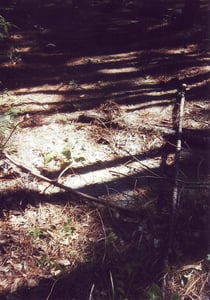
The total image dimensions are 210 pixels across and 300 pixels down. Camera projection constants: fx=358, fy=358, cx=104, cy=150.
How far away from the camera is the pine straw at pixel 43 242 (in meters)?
2.81

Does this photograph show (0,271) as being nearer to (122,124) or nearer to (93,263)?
(93,263)

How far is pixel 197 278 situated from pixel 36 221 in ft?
4.68

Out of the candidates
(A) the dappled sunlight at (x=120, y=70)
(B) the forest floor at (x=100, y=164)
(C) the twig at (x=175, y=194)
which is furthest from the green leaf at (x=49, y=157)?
(A) the dappled sunlight at (x=120, y=70)

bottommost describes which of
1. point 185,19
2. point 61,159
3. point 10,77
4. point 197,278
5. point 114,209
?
point 197,278

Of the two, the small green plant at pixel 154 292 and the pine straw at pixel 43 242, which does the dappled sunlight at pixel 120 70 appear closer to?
the pine straw at pixel 43 242

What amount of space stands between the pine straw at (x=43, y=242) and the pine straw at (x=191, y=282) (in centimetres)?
70

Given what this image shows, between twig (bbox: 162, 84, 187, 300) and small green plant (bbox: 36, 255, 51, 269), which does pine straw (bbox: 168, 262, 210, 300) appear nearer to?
twig (bbox: 162, 84, 187, 300)

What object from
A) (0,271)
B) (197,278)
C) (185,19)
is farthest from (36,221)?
(185,19)

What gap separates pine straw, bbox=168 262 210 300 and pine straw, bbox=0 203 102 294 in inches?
27.5

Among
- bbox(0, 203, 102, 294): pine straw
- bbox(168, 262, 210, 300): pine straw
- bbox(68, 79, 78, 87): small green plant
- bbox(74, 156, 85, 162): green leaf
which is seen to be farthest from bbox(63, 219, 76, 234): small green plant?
bbox(68, 79, 78, 87): small green plant

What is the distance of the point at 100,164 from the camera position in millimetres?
3770

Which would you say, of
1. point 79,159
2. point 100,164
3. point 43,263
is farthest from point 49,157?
point 43,263

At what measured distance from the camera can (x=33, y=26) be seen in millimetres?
6531

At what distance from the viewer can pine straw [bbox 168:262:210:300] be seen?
2689 mm
